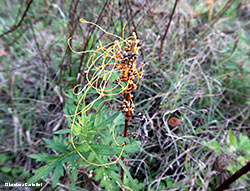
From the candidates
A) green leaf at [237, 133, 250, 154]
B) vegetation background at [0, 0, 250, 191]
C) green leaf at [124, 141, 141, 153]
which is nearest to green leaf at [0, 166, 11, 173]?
vegetation background at [0, 0, 250, 191]

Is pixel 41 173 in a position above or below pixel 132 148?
below

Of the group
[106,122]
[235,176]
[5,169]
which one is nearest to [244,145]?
[235,176]

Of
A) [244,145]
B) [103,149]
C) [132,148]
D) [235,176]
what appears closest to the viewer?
[103,149]

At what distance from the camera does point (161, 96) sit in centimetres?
198

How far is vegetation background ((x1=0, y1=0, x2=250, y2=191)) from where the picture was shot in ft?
5.64

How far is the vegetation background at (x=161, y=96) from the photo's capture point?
67.6 inches

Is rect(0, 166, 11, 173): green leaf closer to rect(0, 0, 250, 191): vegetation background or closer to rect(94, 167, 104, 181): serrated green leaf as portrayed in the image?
rect(0, 0, 250, 191): vegetation background

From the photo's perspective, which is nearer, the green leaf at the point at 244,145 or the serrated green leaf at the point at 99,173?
the serrated green leaf at the point at 99,173

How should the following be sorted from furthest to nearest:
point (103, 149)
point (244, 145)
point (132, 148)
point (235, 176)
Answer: point (244, 145)
point (235, 176)
point (132, 148)
point (103, 149)

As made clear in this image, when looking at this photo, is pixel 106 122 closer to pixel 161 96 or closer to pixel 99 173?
pixel 99 173

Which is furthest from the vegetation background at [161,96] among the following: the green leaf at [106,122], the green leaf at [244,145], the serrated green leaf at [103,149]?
the serrated green leaf at [103,149]

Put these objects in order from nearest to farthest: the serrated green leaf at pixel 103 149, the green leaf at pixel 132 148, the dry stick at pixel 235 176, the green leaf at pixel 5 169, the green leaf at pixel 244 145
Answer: the serrated green leaf at pixel 103 149
the green leaf at pixel 132 148
the dry stick at pixel 235 176
the green leaf at pixel 244 145
the green leaf at pixel 5 169

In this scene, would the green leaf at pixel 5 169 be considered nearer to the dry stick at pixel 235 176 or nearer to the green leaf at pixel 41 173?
the green leaf at pixel 41 173

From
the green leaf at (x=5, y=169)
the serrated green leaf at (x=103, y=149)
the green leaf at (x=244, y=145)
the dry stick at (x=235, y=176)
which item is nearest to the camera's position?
the serrated green leaf at (x=103, y=149)
